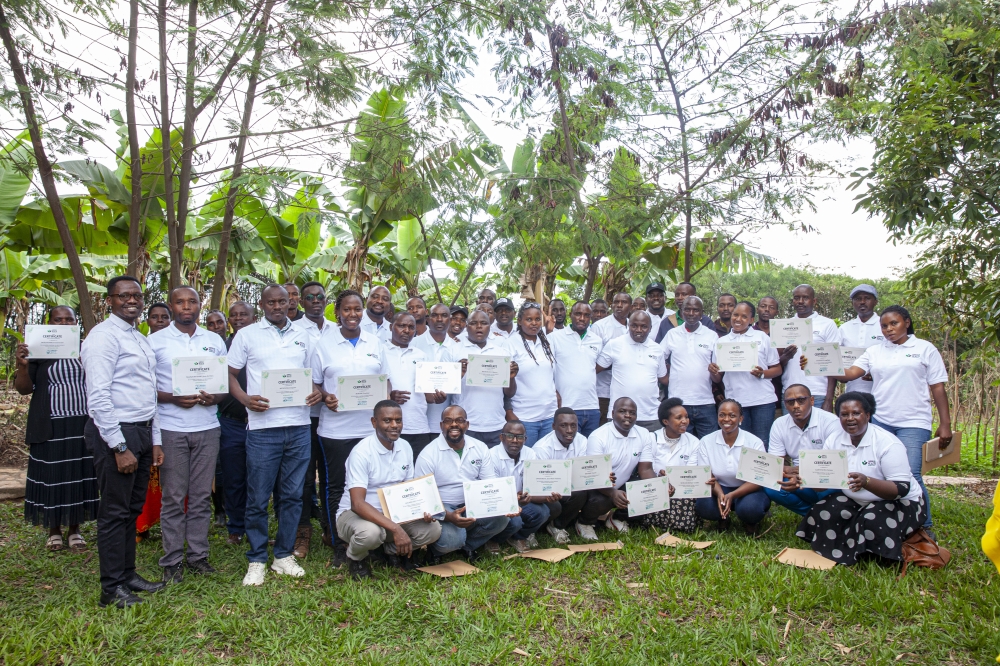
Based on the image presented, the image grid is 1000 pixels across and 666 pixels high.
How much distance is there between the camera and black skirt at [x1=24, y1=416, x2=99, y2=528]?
19.5 feet

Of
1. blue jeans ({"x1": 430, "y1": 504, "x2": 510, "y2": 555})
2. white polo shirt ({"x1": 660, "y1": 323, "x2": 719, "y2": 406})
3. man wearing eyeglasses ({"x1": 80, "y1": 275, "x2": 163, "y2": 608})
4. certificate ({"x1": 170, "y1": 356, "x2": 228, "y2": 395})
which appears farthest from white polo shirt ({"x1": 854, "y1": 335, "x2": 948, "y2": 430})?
man wearing eyeglasses ({"x1": 80, "y1": 275, "x2": 163, "y2": 608})

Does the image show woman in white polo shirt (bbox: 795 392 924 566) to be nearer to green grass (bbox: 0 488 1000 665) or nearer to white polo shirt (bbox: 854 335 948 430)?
green grass (bbox: 0 488 1000 665)

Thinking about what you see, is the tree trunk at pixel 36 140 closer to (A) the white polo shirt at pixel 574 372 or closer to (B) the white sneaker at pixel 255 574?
(B) the white sneaker at pixel 255 574

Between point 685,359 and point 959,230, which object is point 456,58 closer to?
point 685,359

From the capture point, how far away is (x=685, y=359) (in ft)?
23.1

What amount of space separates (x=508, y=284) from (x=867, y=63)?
8811 mm

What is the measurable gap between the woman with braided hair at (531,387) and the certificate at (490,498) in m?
0.97

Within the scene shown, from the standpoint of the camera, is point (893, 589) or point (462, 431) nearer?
point (893, 589)

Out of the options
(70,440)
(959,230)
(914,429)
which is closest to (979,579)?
(914,429)

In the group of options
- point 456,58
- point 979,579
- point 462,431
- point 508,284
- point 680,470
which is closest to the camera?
point 979,579

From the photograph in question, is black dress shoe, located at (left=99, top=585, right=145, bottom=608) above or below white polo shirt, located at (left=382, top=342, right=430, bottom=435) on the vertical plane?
below

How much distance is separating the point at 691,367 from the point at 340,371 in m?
3.34

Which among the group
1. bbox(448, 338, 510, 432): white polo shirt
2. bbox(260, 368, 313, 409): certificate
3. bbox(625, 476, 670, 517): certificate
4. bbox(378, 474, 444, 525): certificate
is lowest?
bbox(625, 476, 670, 517): certificate

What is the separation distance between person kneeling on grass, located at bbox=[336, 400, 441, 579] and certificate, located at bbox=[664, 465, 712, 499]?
7.28ft
